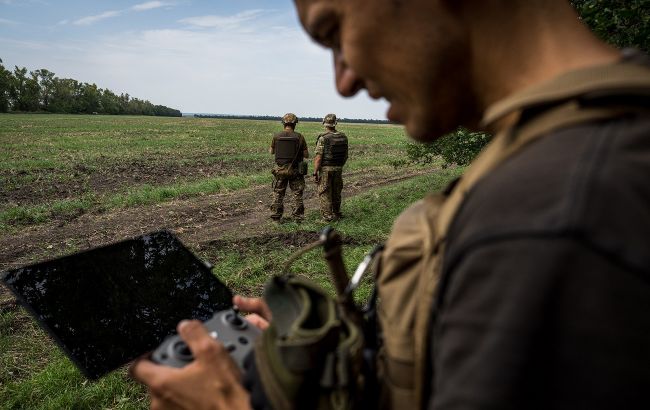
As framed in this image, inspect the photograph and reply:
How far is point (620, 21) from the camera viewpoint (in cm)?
529

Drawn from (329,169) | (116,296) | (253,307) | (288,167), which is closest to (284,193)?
(288,167)

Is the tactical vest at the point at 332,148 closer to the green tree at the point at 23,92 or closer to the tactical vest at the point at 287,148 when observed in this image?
the tactical vest at the point at 287,148

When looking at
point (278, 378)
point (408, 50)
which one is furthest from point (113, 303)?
point (408, 50)

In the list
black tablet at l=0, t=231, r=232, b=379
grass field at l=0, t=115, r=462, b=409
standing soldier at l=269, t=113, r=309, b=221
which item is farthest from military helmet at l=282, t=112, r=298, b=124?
black tablet at l=0, t=231, r=232, b=379

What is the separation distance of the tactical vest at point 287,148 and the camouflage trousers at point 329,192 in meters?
0.76

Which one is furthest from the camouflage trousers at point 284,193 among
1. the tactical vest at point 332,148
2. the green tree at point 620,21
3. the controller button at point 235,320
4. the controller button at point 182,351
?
the controller button at point 182,351

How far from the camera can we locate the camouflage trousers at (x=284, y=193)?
11250 millimetres

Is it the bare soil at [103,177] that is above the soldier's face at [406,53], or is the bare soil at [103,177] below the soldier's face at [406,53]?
below

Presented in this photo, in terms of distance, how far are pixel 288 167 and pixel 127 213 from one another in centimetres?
405

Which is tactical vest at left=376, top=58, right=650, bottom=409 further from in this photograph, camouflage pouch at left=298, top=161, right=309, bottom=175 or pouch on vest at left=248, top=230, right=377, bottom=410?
camouflage pouch at left=298, top=161, right=309, bottom=175

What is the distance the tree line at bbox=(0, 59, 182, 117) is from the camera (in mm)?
86562

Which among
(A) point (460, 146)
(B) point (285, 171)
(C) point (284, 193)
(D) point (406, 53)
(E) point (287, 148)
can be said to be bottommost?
(C) point (284, 193)

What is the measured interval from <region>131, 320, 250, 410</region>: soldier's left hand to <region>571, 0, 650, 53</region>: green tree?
5406mm

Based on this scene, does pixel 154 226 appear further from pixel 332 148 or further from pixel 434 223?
pixel 434 223
